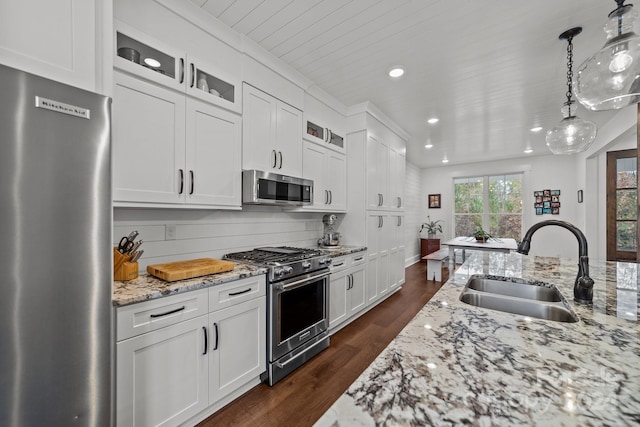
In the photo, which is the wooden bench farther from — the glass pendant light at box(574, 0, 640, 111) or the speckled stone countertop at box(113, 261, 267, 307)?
the speckled stone countertop at box(113, 261, 267, 307)

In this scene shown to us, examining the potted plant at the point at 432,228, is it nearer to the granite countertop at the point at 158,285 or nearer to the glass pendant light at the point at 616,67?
the glass pendant light at the point at 616,67

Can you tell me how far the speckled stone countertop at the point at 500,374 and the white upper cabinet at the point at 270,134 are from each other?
194 centimetres

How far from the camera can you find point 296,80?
280 centimetres

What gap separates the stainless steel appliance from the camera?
2.08 metres

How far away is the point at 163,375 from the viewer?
149 cm

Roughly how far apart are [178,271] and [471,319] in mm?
1604

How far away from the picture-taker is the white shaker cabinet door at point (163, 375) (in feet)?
4.44

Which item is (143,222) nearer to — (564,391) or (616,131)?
(564,391)

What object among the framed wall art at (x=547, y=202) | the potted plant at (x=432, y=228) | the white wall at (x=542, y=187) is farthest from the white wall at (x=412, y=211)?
the framed wall art at (x=547, y=202)

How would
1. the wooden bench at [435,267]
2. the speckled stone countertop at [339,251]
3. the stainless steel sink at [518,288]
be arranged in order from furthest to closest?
1. the wooden bench at [435,267]
2. the speckled stone countertop at [339,251]
3. the stainless steel sink at [518,288]

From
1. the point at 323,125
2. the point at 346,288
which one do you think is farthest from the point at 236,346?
the point at 323,125

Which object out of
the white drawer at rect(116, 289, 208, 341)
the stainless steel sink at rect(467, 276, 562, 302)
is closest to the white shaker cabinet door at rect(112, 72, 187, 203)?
the white drawer at rect(116, 289, 208, 341)

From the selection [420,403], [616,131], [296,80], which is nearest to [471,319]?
[420,403]

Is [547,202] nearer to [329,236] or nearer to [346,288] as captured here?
[329,236]
